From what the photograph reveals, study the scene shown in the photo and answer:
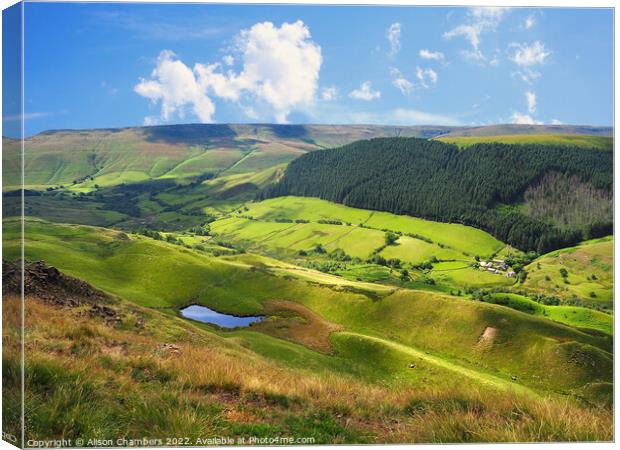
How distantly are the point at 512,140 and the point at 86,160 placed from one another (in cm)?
1453

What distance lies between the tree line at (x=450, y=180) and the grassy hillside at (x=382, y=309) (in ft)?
8.96

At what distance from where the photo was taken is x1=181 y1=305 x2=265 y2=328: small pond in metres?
11.3

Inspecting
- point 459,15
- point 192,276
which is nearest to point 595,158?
point 459,15

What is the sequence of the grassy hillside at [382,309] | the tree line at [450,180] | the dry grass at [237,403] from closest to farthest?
1. the dry grass at [237,403]
2. the grassy hillside at [382,309]
3. the tree line at [450,180]

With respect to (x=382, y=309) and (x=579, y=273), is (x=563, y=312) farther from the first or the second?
(x=382, y=309)

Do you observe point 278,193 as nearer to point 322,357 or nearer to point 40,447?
point 322,357

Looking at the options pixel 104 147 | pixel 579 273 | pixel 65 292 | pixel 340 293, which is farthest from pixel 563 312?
pixel 104 147

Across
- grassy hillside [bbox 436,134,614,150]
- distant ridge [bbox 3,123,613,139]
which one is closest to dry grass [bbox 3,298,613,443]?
distant ridge [bbox 3,123,613,139]

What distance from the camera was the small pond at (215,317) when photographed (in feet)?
37.2

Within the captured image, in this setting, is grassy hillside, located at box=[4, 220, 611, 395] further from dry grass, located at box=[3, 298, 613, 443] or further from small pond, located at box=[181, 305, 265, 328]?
dry grass, located at box=[3, 298, 613, 443]

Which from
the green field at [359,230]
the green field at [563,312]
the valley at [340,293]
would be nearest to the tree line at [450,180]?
the valley at [340,293]

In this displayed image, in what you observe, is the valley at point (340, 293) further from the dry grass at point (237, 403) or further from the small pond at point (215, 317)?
the small pond at point (215, 317)

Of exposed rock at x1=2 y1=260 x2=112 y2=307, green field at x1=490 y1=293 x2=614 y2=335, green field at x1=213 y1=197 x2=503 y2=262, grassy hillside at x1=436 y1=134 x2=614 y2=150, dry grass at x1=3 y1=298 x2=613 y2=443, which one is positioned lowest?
dry grass at x1=3 y1=298 x2=613 y2=443

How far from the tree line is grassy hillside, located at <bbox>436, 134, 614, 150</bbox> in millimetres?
189
